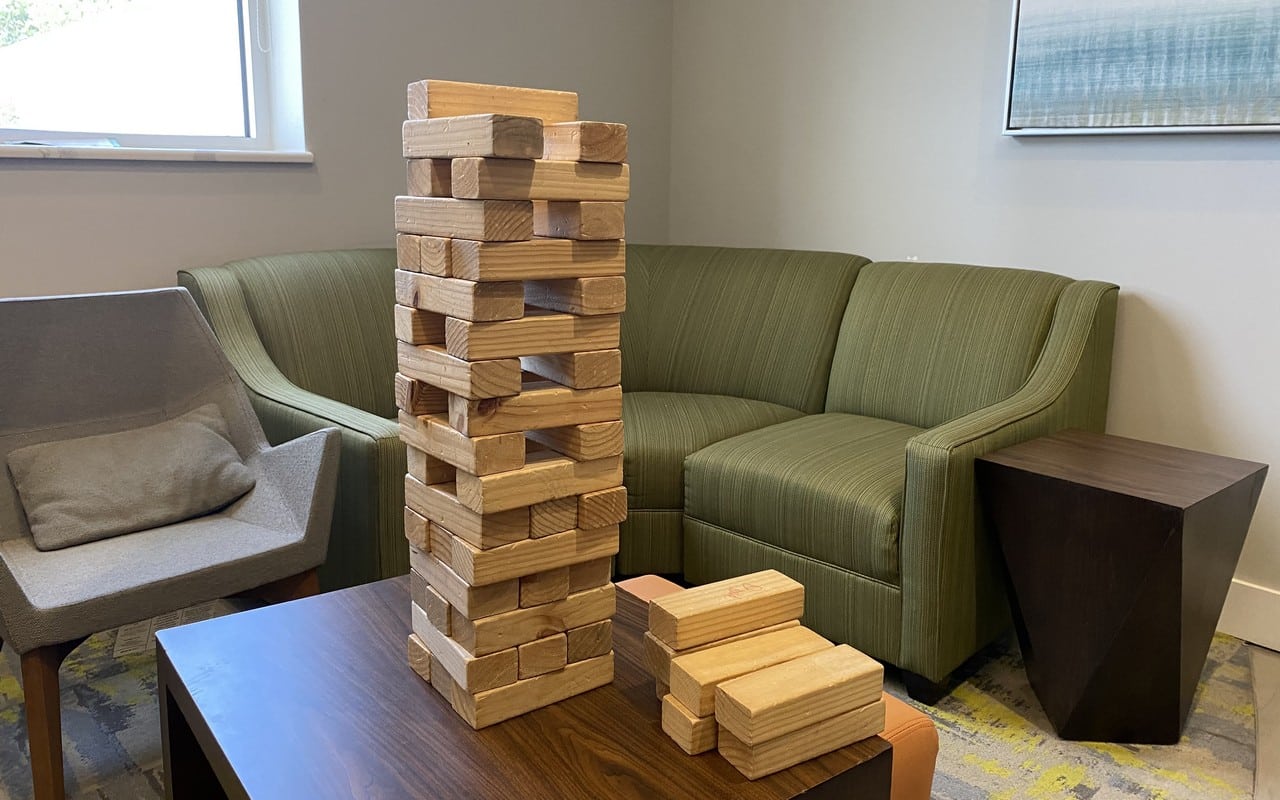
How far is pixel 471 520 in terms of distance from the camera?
1092 millimetres

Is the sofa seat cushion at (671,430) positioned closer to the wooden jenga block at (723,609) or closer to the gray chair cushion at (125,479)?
the gray chair cushion at (125,479)

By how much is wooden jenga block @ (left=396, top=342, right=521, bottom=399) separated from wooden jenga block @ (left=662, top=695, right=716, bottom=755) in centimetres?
39

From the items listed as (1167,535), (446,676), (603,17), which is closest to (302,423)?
(446,676)

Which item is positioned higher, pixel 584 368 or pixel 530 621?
pixel 584 368

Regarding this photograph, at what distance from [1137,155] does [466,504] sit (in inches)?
83.9

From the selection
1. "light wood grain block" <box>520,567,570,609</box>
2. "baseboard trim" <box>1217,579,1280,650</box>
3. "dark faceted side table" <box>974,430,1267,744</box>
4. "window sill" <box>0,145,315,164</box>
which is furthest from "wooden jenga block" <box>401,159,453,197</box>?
"baseboard trim" <box>1217,579,1280,650</box>

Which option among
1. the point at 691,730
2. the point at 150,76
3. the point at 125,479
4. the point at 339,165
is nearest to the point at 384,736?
the point at 691,730

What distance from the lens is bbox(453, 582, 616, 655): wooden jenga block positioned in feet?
3.65

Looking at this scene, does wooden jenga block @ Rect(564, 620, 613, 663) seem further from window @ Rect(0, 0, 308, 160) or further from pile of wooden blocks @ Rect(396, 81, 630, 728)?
window @ Rect(0, 0, 308, 160)

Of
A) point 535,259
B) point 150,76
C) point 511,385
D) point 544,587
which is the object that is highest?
point 150,76

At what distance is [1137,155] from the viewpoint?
8.26 feet

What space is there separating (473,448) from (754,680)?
38cm

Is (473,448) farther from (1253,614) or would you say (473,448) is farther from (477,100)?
(1253,614)

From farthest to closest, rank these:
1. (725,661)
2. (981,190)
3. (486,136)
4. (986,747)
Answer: (981,190), (986,747), (725,661), (486,136)
